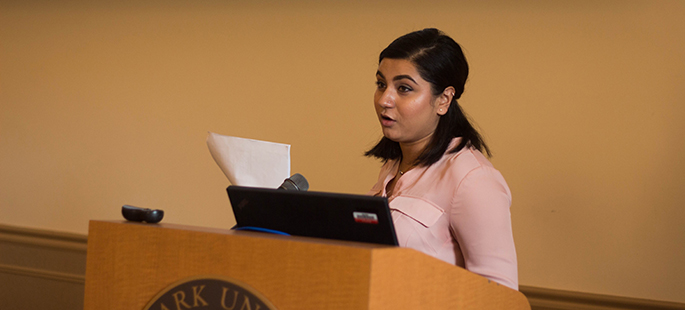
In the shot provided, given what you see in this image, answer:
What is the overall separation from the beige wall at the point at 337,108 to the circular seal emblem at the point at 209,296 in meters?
1.70

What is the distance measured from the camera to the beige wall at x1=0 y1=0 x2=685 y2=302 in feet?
6.67

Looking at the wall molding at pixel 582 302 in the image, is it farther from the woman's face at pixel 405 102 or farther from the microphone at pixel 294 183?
the microphone at pixel 294 183

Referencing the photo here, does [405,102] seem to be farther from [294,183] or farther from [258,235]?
[258,235]

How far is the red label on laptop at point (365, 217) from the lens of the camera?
719 millimetres

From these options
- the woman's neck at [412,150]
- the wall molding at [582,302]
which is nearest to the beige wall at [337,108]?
the wall molding at [582,302]

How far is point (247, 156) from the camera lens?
141 cm

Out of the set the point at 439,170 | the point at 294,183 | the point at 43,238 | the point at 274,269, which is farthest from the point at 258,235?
the point at 43,238

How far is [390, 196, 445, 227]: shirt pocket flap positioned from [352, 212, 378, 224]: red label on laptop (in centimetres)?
51

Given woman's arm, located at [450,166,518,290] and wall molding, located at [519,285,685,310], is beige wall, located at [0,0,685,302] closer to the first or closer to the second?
wall molding, located at [519,285,685,310]

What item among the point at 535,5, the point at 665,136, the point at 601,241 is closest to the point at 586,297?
the point at 601,241

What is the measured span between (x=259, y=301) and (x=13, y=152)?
301 centimetres

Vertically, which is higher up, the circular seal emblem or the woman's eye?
the woman's eye

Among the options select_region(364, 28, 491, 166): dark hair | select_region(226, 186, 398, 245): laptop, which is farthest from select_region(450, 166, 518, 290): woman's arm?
select_region(226, 186, 398, 245): laptop

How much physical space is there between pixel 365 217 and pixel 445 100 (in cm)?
77
